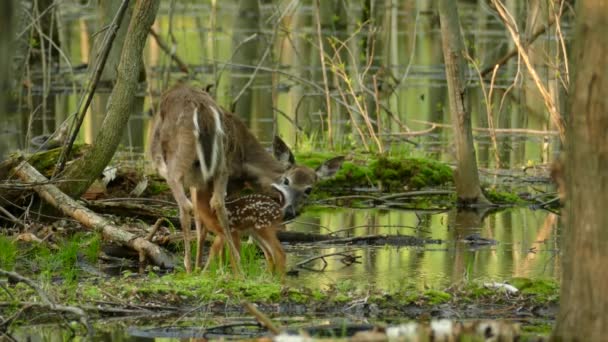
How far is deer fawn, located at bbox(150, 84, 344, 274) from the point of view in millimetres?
9500

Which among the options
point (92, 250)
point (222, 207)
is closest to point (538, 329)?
point (222, 207)

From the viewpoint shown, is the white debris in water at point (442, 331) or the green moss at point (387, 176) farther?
the green moss at point (387, 176)

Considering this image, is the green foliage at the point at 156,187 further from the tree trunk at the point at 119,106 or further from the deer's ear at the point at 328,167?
the deer's ear at the point at 328,167

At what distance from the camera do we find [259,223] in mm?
9891

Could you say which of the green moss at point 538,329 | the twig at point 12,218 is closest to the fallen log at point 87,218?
the twig at point 12,218

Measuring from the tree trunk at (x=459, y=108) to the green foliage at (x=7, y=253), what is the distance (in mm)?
4929

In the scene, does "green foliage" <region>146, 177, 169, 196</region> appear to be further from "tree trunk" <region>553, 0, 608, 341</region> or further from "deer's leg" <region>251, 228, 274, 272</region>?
"tree trunk" <region>553, 0, 608, 341</region>

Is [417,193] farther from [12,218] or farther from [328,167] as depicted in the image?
[12,218]

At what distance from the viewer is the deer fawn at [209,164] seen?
31.2 feet

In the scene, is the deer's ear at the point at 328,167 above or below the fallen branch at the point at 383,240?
above

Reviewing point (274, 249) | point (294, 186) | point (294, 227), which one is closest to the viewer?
point (274, 249)

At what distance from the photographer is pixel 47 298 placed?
A: 7.91 metres

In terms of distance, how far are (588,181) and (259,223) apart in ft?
13.2

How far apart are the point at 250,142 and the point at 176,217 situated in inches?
55.9
